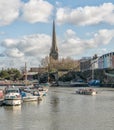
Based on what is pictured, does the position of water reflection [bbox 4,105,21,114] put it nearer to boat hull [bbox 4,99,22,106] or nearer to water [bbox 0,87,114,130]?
water [bbox 0,87,114,130]

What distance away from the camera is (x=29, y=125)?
47.1 meters

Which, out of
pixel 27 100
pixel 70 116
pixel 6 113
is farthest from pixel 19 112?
pixel 27 100

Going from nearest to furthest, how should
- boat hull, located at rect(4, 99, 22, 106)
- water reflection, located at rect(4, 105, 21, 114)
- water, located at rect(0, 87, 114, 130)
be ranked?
water, located at rect(0, 87, 114, 130)
water reflection, located at rect(4, 105, 21, 114)
boat hull, located at rect(4, 99, 22, 106)

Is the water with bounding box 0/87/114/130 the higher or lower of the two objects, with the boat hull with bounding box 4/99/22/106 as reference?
lower

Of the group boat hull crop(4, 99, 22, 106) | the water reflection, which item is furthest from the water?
boat hull crop(4, 99, 22, 106)

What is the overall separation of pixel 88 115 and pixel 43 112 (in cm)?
746

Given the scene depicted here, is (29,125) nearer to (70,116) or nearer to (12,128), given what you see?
(12,128)

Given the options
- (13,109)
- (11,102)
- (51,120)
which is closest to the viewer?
(51,120)

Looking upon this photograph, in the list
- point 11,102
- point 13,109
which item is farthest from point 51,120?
point 11,102

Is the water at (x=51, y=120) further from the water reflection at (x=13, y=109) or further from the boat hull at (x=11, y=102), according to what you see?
the boat hull at (x=11, y=102)

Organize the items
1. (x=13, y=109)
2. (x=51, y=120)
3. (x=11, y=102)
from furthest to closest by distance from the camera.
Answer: (x=11, y=102) < (x=13, y=109) < (x=51, y=120)

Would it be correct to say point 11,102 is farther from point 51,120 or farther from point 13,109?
point 51,120

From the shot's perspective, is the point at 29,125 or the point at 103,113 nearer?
the point at 29,125

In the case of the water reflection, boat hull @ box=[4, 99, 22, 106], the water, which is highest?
boat hull @ box=[4, 99, 22, 106]
